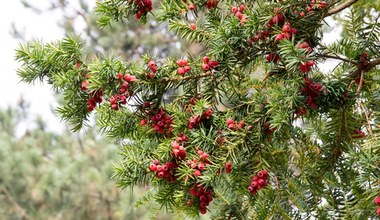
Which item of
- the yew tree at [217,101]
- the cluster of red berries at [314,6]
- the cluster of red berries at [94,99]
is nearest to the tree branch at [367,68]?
the yew tree at [217,101]

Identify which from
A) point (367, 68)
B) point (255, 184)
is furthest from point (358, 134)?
point (255, 184)

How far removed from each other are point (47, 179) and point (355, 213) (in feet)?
6.74

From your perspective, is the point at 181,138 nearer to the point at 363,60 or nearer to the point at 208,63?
the point at 208,63

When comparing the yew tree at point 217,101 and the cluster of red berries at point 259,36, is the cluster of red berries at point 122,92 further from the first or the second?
the cluster of red berries at point 259,36

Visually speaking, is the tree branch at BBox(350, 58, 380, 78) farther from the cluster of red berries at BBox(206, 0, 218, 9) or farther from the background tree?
the background tree

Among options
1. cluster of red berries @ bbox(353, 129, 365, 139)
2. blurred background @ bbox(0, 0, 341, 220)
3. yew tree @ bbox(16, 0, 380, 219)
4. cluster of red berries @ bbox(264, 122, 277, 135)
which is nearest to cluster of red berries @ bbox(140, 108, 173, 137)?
yew tree @ bbox(16, 0, 380, 219)

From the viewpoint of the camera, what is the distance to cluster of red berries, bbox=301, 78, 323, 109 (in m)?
0.63

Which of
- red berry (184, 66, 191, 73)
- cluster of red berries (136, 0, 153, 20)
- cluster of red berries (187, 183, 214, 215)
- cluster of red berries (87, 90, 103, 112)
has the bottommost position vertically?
cluster of red berries (187, 183, 214, 215)

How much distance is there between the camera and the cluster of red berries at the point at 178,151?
61cm

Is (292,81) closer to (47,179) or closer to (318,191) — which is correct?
(318,191)

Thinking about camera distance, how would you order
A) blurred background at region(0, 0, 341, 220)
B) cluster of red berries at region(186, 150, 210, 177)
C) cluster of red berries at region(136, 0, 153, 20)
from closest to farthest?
1. cluster of red berries at region(186, 150, 210, 177)
2. cluster of red berries at region(136, 0, 153, 20)
3. blurred background at region(0, 0, 341, 220)

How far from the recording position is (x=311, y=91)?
641 mm

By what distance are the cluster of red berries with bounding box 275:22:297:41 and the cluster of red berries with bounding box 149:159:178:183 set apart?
7.4 inches

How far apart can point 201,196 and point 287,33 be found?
0.21m
